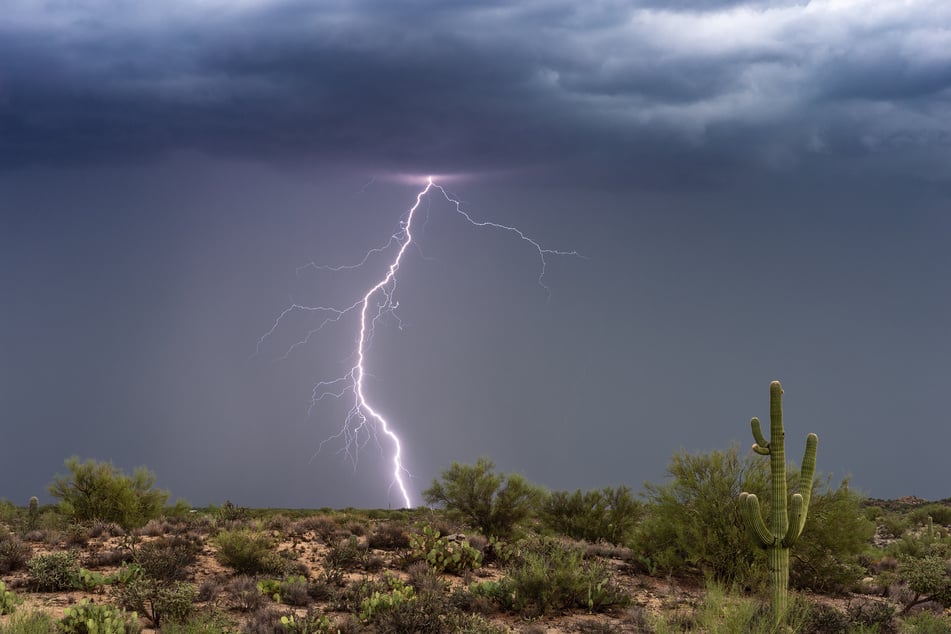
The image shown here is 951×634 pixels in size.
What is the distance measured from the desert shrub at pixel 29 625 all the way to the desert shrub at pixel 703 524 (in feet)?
38.6

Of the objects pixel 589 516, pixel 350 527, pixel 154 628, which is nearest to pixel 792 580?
pixel 589 516

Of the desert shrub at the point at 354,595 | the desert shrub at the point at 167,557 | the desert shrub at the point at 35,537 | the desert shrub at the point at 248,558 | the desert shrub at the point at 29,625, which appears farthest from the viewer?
the desert shrub at the point at 35,537

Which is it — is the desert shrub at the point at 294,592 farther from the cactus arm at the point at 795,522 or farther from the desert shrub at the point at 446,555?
the cactus arm at the point at 795,522

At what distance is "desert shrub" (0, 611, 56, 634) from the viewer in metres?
10.1

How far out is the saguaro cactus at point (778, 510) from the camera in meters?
12.3

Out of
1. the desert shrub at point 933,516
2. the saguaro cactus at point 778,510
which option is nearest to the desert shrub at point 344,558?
the saguaro cactus at point 778,510

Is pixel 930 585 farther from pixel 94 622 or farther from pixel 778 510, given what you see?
pixel 94 622

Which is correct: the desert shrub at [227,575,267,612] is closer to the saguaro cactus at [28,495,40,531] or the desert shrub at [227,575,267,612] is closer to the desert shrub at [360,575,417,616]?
the desert shrub at [360,575,417,616]

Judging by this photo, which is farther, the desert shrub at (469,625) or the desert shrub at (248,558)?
the desert shrub at (248,558)

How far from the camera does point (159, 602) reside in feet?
39.1

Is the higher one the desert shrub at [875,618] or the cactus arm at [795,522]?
the cactus arm at [795,522]

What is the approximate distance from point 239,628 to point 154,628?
144 cm

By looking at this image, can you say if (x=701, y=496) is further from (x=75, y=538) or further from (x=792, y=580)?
(x=75, y=538)

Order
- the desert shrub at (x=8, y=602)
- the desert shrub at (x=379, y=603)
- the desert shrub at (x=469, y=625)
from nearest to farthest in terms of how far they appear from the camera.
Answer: the desert shrub at (x=469, y=625) → the desert shrub at (x=379, y=603) → the desert shrub at (x=8, y=602)
